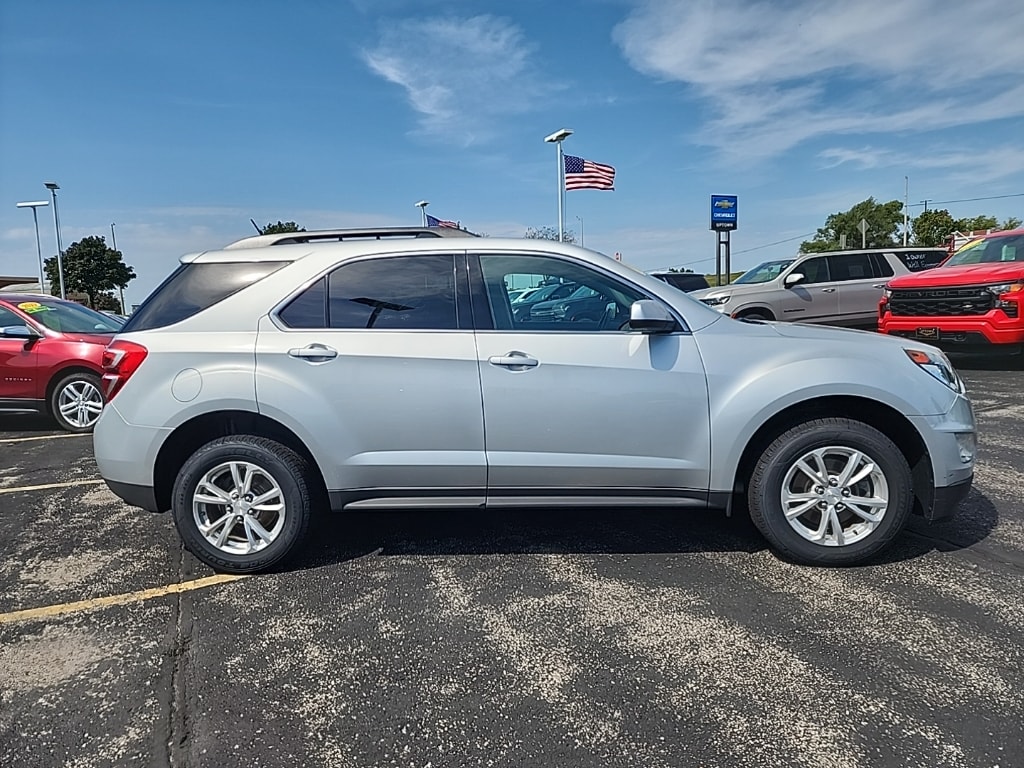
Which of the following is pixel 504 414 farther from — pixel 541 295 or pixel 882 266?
pixel 882 266

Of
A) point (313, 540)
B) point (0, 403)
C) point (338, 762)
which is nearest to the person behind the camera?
point (338, 762)

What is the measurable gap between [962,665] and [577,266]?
236 centimetres

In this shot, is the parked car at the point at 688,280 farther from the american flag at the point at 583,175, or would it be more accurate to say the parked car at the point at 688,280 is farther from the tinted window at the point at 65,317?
the tinted window at the point at 65,317

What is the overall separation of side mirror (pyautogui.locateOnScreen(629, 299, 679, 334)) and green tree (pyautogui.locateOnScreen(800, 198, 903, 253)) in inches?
2817

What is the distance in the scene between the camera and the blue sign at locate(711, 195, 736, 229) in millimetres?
23297

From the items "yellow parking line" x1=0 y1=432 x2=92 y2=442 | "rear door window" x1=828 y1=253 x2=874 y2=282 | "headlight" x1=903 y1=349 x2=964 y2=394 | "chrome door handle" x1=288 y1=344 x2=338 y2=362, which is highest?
"rear door window" x1=828 y1=253 x2=874 y2=282

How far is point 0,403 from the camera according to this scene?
24.1 feet

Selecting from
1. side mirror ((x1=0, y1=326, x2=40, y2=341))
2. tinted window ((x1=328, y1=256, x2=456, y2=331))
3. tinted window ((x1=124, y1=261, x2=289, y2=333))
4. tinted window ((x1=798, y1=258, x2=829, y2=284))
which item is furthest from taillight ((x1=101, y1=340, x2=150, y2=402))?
tinted window ((x1=798, y1=258, x2=829, y2=284))

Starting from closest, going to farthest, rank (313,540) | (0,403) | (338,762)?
(338,762) → (313,540) → (0,403)

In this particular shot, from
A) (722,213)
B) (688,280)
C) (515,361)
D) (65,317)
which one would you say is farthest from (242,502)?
(722,213)

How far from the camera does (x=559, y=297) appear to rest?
3.59 metres

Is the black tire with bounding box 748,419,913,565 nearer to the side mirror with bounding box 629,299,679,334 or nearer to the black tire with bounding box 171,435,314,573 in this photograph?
the side mirror with bounding box 629,299,679,334

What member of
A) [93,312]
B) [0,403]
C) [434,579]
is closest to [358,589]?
[434,579]

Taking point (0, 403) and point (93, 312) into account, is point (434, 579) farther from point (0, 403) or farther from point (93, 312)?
point (93, 312)
